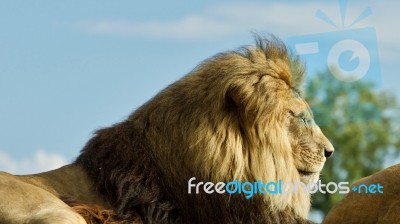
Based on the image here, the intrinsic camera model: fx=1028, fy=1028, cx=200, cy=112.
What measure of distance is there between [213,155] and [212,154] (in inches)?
0.4

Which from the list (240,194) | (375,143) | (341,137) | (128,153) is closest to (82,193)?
(128,153)

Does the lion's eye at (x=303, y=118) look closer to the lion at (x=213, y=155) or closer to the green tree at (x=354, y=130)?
the lion at (x=213, y=155)

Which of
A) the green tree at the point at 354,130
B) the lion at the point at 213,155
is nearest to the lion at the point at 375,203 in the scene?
the lion at the point at 213,155

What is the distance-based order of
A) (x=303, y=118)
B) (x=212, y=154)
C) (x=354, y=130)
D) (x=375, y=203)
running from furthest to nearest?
(x=354, y=130)
(x=303, y=118)
(x=212, y=154)
(x=375, y=203)

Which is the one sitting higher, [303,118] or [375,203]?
[303,118]

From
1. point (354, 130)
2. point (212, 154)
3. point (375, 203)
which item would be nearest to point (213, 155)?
point (212, 154)

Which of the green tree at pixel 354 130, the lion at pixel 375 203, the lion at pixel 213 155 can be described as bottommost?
the green tree at pixel 354 130

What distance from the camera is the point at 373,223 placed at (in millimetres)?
6059

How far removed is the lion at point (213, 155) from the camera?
6.82 meters

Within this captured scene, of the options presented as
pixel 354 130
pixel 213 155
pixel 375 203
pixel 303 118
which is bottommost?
pixel 354 130

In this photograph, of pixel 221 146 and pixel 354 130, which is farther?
pixel 354 130

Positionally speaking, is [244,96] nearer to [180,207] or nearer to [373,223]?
[180,207]

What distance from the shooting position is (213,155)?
6812 mm

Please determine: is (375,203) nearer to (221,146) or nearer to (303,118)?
(303,118)
